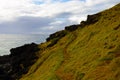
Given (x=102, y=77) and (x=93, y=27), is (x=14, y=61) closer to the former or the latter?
(x=93, y=27)

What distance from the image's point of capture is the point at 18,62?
145 meters

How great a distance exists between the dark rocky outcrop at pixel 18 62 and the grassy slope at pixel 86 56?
5172 millimetres

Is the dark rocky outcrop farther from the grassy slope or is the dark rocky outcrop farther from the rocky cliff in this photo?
the grassy slope

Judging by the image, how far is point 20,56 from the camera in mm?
150750

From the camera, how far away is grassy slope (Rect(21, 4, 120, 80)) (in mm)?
86294

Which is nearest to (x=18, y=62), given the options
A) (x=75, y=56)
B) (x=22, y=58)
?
(x=22, y=58)

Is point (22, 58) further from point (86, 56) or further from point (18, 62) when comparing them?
point (86, 56)

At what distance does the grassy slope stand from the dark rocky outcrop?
5.17 metres

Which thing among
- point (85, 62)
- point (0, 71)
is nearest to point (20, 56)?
point (0, 71)

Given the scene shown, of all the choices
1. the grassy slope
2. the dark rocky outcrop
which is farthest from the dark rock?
the grassy slope

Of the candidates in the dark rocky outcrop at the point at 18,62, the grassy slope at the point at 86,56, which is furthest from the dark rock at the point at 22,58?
the grassy slope at the point at 86,56

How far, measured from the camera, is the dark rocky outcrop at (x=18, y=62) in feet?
449

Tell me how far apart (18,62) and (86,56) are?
47.1 meters

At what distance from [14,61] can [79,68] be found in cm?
5645
